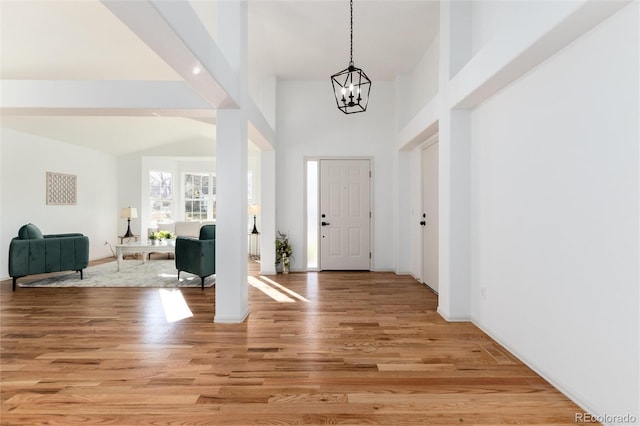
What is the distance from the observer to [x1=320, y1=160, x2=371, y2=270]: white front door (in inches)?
245

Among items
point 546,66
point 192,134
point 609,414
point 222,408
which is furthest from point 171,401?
point 192,134

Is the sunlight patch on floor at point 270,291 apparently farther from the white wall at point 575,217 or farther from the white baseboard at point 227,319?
the white wall at point 575,217

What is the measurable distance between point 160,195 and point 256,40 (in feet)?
20.2

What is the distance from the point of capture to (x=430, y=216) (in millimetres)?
4980

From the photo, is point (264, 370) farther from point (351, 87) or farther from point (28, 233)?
point (28, 233)

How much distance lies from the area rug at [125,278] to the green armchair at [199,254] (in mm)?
284

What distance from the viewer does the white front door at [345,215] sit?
245 inches

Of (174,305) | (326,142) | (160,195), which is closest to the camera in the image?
(174,305)

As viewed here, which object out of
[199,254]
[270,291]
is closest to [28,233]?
[199,254]

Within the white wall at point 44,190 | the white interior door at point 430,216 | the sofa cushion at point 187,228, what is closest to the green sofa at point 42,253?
the white wall at point 44,190

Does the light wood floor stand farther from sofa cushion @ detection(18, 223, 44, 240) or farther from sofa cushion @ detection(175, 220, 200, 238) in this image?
sofa cushion @ detection(175, 220, 200, 238)

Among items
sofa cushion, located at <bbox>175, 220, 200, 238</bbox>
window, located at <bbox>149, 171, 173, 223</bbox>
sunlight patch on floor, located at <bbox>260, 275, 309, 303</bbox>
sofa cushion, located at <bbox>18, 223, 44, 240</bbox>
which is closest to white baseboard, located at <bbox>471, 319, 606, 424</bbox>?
sunlight patch on floor, located at <bbox>260, 275, 309, 303</bbox>

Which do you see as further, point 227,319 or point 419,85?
point 419,85

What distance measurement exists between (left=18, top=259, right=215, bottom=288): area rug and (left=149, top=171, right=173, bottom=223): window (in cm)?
264
